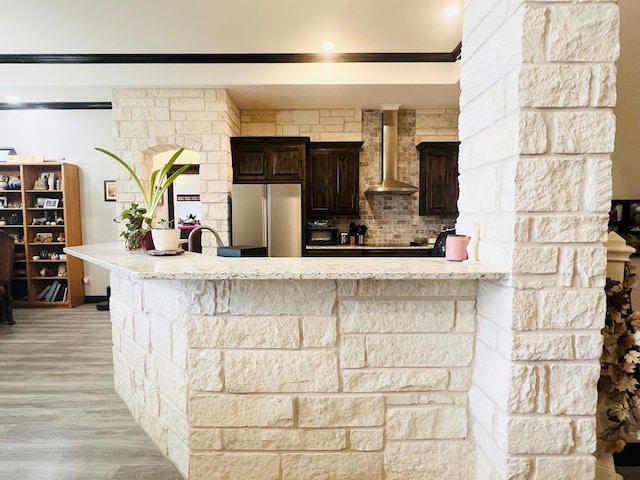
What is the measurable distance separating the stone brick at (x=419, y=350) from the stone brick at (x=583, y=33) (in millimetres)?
1024

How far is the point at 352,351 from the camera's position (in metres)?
1.34

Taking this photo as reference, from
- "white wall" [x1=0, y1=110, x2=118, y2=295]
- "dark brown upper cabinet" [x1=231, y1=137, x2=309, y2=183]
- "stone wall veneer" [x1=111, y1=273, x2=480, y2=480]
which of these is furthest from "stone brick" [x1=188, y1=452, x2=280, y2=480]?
"white wall" [x1=0, y1=110, x2=118, y2=295]

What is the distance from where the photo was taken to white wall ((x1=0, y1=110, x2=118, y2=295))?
4.79 meters

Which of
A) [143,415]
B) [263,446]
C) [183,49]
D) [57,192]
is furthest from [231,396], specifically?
[57,192]

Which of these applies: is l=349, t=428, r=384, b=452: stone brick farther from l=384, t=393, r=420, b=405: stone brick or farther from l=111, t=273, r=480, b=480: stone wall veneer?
l=384, t=393, r=420, b=405: stone brick

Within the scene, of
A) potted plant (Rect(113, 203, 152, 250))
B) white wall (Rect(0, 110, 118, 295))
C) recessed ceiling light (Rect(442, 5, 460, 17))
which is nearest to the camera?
potted plant (Rect(113, 203, 152, 250))

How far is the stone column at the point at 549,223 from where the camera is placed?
41.3 inches

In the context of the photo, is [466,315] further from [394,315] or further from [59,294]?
[59,294]

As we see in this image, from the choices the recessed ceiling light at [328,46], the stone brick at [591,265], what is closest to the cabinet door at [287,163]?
the recessed ceiling light at [328,46]

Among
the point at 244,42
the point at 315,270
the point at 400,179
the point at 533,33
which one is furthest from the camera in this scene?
the point at 400,179

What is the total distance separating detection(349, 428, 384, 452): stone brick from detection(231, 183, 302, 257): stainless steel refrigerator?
278 centimetres

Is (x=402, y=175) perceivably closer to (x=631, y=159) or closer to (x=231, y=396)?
(x=631, y=159)

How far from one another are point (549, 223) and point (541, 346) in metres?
0.41

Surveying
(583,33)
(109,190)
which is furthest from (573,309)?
(109,190)
